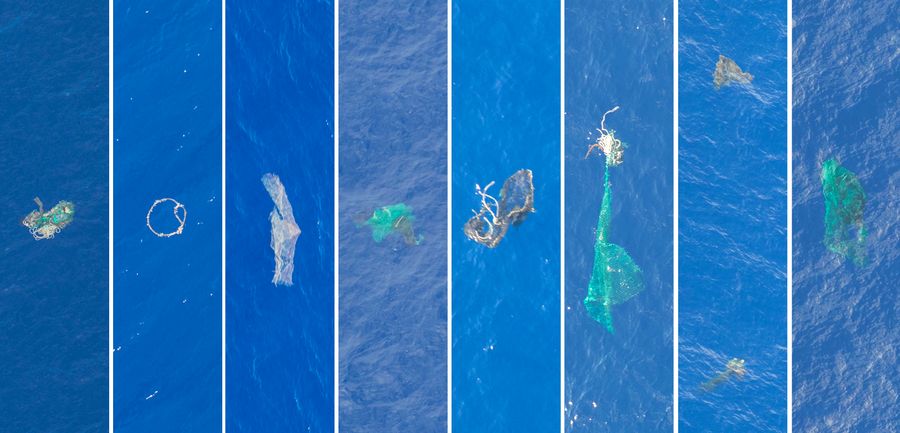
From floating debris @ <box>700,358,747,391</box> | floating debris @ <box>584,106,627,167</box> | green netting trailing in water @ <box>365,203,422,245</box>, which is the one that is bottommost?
floating debris @ <box>700,358,747,391</box>
